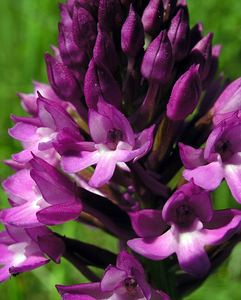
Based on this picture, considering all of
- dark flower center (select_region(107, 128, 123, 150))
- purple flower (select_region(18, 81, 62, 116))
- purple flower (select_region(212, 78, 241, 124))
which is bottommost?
purple flower (select_region(18, 81, 62, 116))

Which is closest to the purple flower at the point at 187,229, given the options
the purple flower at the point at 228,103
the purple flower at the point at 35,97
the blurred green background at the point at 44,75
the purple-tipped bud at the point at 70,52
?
the purple flower at the point at 228,103

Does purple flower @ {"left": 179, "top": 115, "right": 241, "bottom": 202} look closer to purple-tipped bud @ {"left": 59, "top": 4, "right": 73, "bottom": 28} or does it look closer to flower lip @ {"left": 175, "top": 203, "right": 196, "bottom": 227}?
flower lip @ {"left": 175, "top": 203, "right": 196, "bottom": 227}

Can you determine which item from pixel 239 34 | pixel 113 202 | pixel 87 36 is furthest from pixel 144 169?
pixel 239 34

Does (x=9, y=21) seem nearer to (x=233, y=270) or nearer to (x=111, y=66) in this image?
(x=233, y=270)

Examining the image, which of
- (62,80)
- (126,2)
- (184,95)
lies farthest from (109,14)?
(184,95)

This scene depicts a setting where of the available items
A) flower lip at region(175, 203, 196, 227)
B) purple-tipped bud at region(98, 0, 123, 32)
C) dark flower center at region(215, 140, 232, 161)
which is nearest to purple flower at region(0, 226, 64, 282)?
flower lip at region(175, 203, 196, 227)

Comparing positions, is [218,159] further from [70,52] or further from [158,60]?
[70,52]
